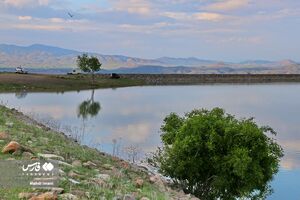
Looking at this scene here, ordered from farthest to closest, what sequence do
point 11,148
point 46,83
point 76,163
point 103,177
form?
point 46,83
point 76,163
point 103,177
point 11,148

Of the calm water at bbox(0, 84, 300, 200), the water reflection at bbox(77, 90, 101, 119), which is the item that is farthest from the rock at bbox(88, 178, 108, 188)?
the water reflection at bbox(77, 90, 101, 119)

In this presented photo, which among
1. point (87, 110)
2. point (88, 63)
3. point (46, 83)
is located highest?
point (88, 63)

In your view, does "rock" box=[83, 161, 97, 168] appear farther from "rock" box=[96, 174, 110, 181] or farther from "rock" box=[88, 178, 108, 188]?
"rock" box=[88, 178, 108, 188]

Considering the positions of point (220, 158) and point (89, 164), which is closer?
point (89, 164)

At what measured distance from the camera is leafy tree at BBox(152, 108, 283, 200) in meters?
16.9

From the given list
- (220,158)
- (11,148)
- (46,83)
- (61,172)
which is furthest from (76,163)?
(46,83)

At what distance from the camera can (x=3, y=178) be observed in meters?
10.2

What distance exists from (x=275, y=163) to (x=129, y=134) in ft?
71.0

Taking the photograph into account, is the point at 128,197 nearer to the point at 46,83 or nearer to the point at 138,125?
the point at 138,125

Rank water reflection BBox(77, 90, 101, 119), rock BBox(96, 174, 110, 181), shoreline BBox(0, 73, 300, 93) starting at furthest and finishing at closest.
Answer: shoreline BBox(0, 73, 300, 93) < water reflection BBox(77, 90, 101, 119) < rock BBox(96, 174, 110, 181)

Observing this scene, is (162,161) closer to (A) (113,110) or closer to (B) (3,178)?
(B) (3,178)

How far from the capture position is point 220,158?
17.3m

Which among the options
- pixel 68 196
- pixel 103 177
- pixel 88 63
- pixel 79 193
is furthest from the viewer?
pixel 88 63

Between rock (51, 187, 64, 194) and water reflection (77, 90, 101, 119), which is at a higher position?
rock (51, 187, 64, 194)
